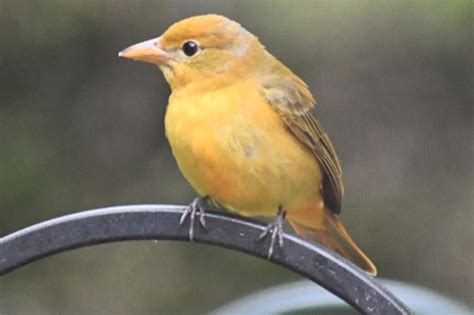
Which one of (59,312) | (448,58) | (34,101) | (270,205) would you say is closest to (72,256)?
(59,312)

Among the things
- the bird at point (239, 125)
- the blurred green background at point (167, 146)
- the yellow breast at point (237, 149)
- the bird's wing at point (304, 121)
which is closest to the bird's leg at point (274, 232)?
the bird at point (239, 125)

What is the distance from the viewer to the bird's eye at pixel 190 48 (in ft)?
10.7

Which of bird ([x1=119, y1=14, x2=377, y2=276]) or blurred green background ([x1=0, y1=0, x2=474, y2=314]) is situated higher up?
bird ([x1=119, y1=14, x2=377, y2=276])

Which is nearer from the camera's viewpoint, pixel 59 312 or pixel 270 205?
pixel 270 205

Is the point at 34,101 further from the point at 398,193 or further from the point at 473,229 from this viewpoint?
the point at 473,229

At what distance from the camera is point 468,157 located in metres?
7.19

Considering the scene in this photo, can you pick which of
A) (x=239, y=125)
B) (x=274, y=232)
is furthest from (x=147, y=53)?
(x=274, y=232)

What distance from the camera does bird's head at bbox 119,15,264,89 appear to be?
10.5 ft

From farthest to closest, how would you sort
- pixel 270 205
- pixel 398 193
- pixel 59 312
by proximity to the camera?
pixel 398 193 < pixel 59 312 < pixel 270 205

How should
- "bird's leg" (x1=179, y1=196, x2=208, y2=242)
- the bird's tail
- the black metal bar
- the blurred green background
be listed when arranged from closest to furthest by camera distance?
1. the black metal bar
2. "bird's leg" (x1=179, y1=196, x2=208, y2=242)
3. the bird's tail
4. the blurred green background

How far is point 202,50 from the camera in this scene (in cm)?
331

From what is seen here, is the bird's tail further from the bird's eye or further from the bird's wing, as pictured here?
the bird's eye

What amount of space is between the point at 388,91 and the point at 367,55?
0.28 metres

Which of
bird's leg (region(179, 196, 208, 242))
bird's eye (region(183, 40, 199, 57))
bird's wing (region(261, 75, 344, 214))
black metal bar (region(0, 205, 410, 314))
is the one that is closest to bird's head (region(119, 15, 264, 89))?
bird's eye (region(183, 40, 199, 57))
